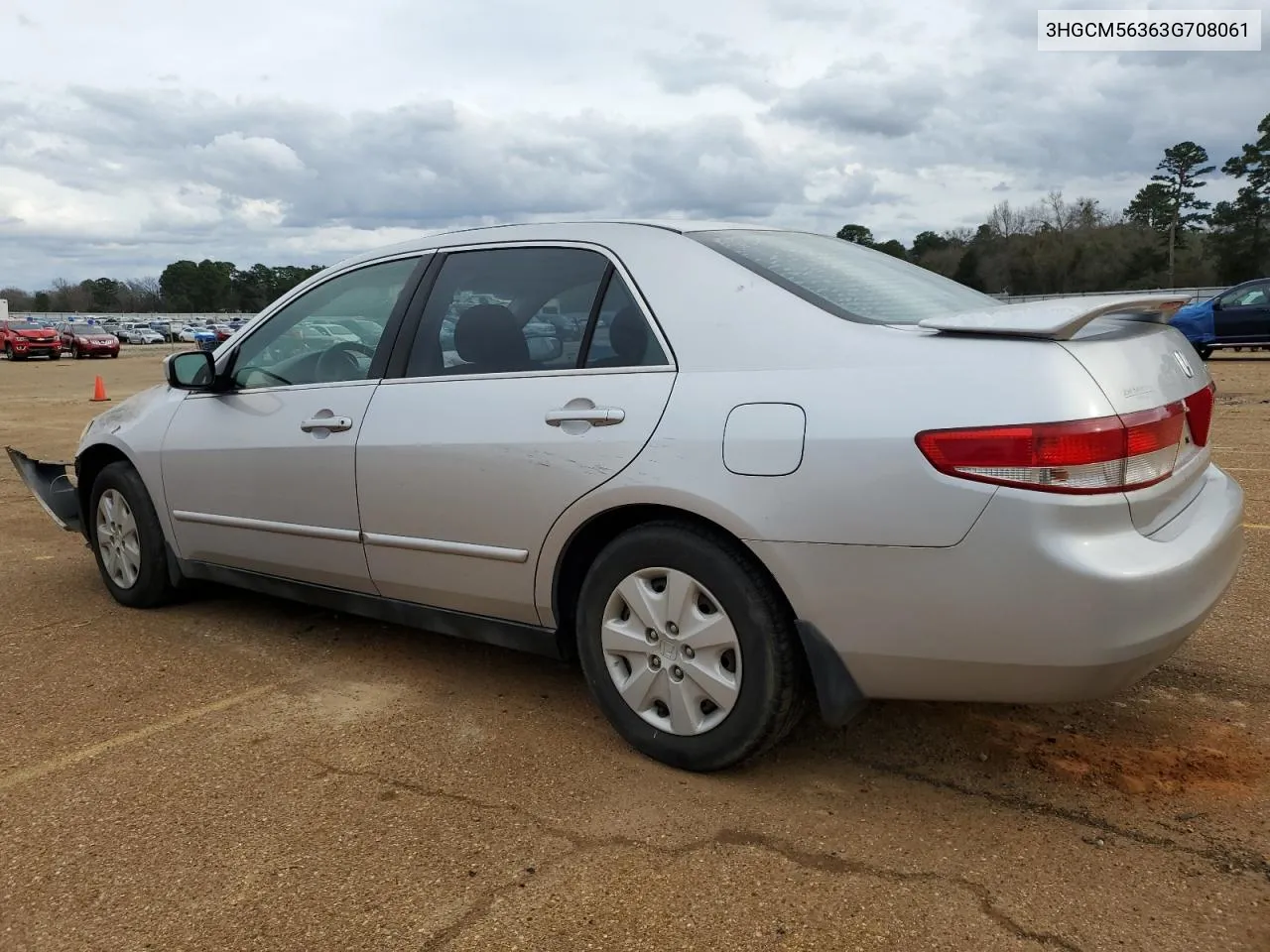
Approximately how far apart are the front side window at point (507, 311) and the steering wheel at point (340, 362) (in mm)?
295

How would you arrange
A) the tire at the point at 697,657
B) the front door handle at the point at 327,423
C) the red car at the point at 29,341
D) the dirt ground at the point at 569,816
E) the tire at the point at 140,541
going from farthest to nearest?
the red car at the point at 29,341
the tire at the point at 140,541
the front door handle at the point at 327,423
the tire at the point at 697,657
the dirt ground at the point at 569,816

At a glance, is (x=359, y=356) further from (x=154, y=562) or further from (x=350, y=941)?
(x=350, y=941)

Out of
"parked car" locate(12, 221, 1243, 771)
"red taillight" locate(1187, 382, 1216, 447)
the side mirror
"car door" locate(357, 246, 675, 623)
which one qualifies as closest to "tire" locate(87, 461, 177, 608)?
the side mirror

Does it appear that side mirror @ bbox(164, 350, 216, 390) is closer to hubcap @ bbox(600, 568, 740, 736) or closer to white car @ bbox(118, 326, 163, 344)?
hubcap @ bbox(600, 568, 740, 736)

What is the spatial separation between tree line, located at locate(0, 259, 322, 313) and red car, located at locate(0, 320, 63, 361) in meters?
69.6

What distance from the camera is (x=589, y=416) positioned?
9.79 feet

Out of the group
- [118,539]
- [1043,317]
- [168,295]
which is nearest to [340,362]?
[118,539]

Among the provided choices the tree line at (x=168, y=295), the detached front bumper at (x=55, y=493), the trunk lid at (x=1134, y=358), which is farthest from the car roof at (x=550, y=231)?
the tree line at (x=168, y=295)

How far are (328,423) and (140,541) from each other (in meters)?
1.54

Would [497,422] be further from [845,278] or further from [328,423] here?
[845,278]

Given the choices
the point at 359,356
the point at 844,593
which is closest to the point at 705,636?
the point at 844,593

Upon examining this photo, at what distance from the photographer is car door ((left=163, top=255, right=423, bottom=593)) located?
3699mm

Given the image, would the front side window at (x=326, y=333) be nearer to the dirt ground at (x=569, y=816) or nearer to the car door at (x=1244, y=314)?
the dirt ground at (x=569, y=816)

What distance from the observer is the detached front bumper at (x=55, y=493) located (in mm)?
5203
